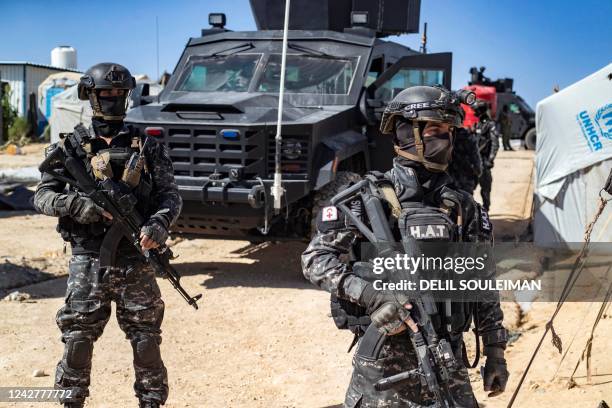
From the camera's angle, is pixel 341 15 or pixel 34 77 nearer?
pixel 341 15

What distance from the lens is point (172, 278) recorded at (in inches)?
150

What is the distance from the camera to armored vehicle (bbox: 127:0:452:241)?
655 cm

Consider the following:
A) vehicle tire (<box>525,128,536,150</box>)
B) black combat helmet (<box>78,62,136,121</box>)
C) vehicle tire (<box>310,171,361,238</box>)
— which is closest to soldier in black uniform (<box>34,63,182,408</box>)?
black combat helmet (<box>78,62,136,121</box>)

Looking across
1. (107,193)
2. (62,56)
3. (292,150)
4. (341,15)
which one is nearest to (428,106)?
(107,193)

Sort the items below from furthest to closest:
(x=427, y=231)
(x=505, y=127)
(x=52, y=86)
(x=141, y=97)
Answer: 1. (x=52, y=86)
2. (x=505, y=127)
3. (x=141, y=97)
4. (x=427, y=231)

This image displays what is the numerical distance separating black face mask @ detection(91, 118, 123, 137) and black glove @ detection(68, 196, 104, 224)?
1.24ft

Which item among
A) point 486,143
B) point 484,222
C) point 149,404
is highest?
point 484,222

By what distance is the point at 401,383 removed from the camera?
2.53m

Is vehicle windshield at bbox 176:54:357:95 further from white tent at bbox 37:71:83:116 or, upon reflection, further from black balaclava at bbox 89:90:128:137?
white tent at bbox 37:71:83:116

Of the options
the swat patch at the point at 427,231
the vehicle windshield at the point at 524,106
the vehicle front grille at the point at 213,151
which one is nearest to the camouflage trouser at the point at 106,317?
the swat patch at the point at 427,231

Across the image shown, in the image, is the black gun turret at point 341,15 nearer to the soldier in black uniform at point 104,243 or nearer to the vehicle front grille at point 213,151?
the vehicle front grille at point 213,151

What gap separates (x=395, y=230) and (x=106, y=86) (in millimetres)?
1821

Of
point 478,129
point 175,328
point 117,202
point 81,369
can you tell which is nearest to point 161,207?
point 117,202

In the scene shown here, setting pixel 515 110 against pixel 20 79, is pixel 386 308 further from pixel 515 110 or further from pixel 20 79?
pixel 20 79
